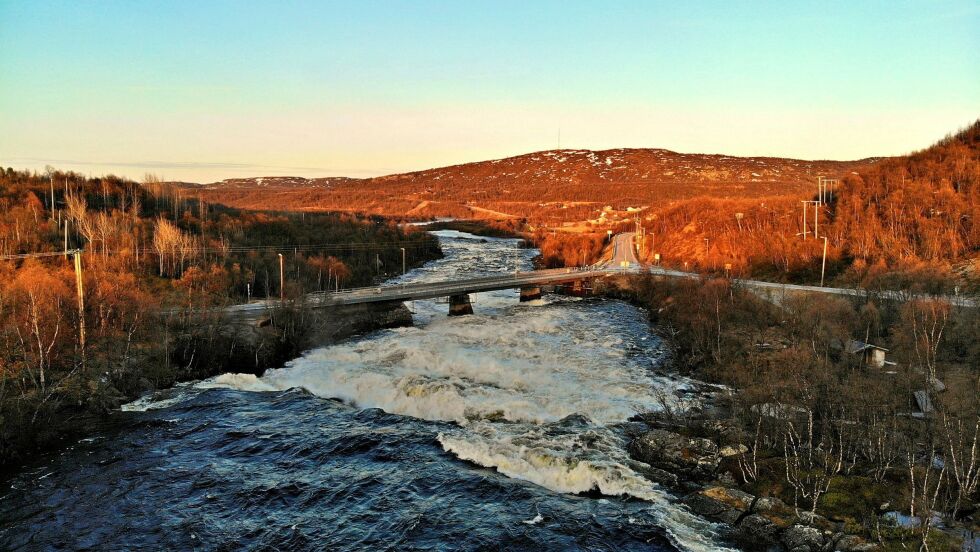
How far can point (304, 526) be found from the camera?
20.0 metres

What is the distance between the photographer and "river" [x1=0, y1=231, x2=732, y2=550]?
19328 millimetres

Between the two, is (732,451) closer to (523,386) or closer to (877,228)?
(523,386)

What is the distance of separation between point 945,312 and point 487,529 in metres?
29.9

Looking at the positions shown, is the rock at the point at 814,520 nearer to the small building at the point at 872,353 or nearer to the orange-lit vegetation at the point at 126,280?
the small building at the point at 872,353

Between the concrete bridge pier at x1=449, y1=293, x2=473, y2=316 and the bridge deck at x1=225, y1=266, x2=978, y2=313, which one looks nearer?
the bridge deck at x1=225, y1=266, x2=978, y2=313

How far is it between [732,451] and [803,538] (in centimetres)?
569

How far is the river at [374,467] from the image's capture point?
19328 millimetres

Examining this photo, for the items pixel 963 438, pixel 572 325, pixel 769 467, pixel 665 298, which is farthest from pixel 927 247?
pixel 769 467

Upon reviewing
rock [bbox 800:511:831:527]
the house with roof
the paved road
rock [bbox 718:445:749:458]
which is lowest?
rock [bbox 800:511:831:527]

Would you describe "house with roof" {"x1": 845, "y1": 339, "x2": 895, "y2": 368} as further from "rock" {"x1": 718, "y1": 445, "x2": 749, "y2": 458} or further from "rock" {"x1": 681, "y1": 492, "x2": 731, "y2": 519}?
"rock" {"x1": 681, "y1": 492, "x2": 731, "y2": 519}

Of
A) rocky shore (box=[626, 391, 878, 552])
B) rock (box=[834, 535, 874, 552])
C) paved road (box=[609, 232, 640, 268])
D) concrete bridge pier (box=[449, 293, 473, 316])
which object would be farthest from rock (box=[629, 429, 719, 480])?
paved road (box=[609, 232, 640, 268])

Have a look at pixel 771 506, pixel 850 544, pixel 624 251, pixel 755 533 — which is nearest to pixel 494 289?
pixel 624 251

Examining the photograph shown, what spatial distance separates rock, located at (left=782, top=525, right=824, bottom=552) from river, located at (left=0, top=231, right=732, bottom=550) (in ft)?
7.52

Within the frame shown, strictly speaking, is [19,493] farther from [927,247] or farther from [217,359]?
[927,247]
